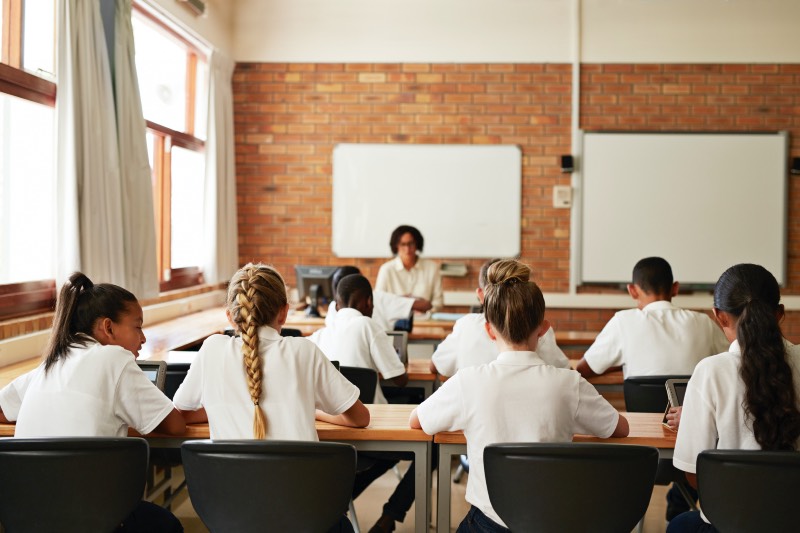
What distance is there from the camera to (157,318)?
17.5ft

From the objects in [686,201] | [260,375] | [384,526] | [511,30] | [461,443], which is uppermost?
[511,30]

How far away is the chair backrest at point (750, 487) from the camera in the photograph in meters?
1.72

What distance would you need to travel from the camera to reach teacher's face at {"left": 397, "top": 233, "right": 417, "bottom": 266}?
5.71 m

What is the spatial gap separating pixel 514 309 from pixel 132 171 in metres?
3.37

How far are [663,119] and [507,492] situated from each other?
552cm

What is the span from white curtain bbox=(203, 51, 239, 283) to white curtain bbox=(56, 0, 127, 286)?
1.79 metres

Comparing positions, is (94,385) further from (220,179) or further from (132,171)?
(220,179)

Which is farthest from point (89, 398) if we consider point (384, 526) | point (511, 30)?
point (511, 30)

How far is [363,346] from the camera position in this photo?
11.2 ft

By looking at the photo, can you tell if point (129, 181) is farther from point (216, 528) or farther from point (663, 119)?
point (663, 119)

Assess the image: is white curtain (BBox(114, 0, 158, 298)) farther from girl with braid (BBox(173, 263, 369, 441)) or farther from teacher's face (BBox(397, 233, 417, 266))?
girl with braid (BBox(173, 263, 369, 441))

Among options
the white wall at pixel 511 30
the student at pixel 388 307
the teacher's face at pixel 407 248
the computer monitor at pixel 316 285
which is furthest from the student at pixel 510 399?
the white wall at pixel 511 30

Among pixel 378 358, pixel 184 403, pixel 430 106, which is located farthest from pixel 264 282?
pixel 430 106

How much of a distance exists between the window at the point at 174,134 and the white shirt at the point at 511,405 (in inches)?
159
